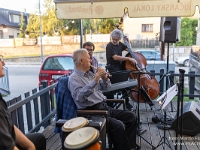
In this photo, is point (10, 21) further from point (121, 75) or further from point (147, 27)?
point (121, 75)

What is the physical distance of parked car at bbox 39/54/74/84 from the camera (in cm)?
529

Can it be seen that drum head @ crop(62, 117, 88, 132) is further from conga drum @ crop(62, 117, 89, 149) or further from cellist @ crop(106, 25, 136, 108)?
cellist @ crop(106, 25, 136, 108)

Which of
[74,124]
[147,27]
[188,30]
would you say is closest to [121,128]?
[74,124]

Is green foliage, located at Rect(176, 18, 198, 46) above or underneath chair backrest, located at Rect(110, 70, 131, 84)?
above

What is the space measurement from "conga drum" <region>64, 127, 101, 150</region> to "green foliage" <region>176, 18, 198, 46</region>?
59.3 ft

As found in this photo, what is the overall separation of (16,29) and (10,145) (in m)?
33.2

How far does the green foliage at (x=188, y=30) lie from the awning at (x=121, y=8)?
16.4m

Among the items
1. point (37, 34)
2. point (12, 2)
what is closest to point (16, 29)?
point (12, 2)

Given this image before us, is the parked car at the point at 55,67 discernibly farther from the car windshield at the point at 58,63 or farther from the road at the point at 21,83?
the road at the point at 21,83

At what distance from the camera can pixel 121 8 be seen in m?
2.64

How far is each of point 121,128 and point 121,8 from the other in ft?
4.90

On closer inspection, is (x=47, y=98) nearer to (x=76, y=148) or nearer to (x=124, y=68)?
(x=124, y=68)

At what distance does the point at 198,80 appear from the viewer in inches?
221

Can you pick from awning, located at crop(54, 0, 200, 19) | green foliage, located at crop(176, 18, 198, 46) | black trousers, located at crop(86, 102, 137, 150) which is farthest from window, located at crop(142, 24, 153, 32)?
black trousers, located at crop(86, 102, 137, 150)
